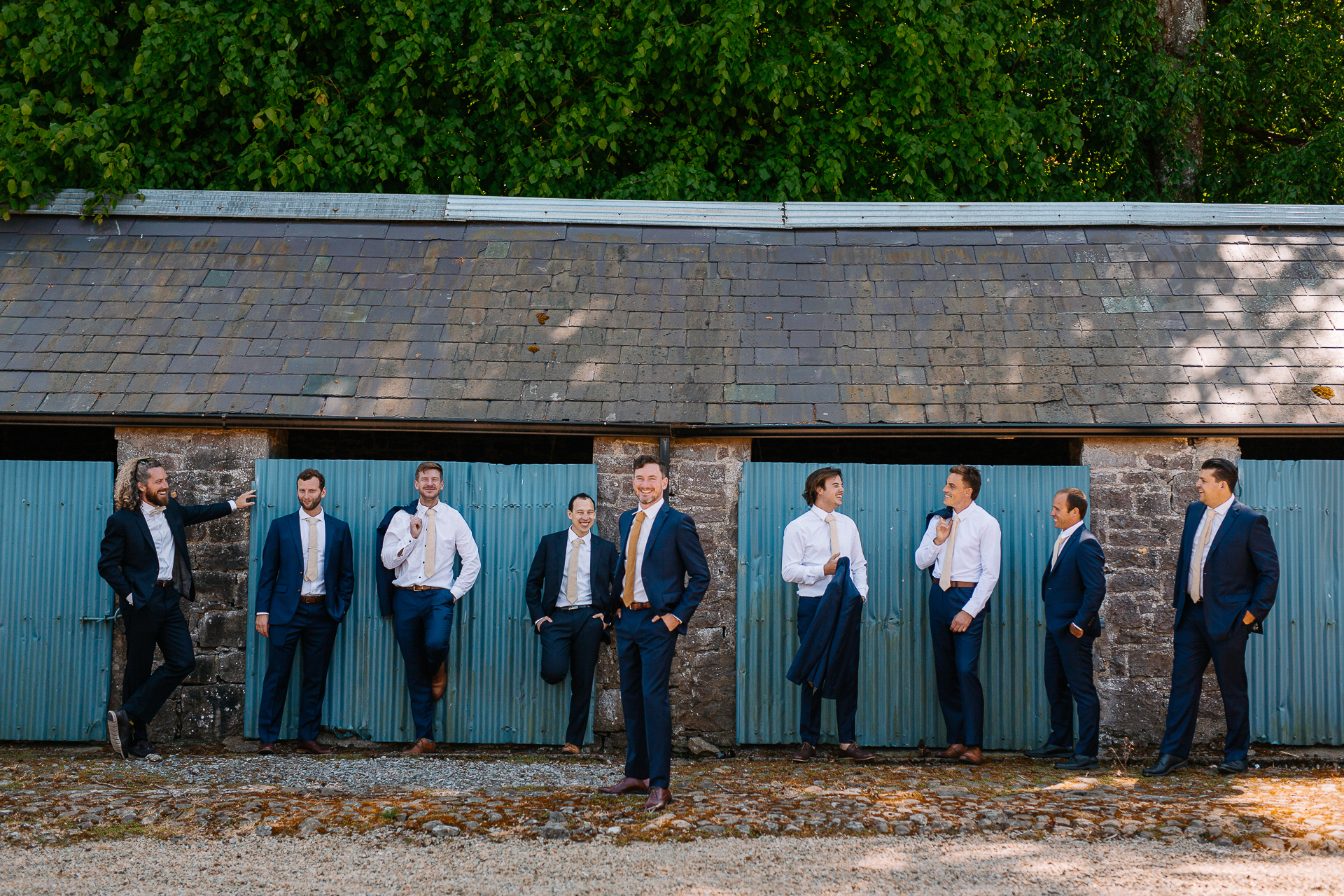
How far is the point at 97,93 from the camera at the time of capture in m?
10.9

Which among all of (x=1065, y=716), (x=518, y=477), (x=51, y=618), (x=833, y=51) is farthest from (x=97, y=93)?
(x=1065, y=716)

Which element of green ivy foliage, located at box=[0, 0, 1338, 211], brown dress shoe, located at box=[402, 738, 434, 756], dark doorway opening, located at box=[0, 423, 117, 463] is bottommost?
brown dress shoe, located at box=[402, 738, 434, 756]

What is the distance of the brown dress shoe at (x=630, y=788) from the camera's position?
5.74 meters

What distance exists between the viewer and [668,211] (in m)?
9.18

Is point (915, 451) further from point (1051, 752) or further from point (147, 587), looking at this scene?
point (147, 587)

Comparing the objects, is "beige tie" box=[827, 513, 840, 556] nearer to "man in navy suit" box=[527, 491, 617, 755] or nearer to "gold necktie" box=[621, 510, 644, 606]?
"man in navy suit" box=[527, 491, 617, 755]

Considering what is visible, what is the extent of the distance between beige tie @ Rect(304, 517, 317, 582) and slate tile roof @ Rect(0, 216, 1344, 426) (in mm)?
817

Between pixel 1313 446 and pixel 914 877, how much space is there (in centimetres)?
665

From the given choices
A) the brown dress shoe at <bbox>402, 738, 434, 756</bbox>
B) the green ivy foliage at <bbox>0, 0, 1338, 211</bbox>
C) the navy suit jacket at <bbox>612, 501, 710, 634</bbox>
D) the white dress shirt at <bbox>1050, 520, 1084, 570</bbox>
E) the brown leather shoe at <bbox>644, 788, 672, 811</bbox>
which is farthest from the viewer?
the green ivy foliage at <bbox>0, 0, 1338, 211</bbox>

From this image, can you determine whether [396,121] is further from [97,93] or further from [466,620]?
[466,620]

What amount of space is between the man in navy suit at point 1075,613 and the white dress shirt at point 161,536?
5.67 m

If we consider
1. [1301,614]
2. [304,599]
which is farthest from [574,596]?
[1301,614]

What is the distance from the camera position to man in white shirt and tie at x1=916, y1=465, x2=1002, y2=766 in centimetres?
688

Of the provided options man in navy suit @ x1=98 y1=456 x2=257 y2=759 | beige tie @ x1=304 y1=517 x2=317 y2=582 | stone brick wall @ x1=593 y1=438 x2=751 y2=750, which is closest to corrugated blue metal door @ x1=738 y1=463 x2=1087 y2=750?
stone brick wall @ x1=593 y1=438 x2=751 y2=750
